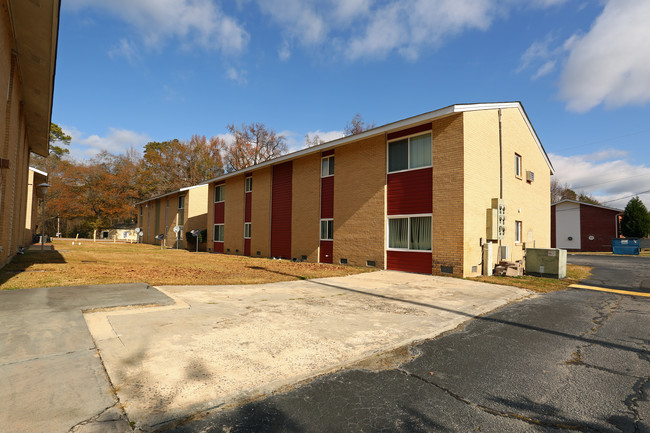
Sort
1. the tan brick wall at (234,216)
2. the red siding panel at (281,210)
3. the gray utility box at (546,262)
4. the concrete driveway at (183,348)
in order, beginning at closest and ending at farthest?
the concrete driveway at (183,348) → the gray utility box at (546,262) → the red siding panel at (281,210) → the tan brick wall at (234,216)

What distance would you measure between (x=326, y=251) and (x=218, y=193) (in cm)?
1550

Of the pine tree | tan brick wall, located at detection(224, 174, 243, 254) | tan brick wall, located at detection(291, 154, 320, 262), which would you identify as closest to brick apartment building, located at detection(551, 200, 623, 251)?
the pine tree

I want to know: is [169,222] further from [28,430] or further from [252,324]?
[28,430]

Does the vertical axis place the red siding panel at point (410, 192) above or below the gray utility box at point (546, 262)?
above

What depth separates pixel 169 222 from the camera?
3753cm

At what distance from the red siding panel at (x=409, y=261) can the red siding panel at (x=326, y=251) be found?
3785 millimetres

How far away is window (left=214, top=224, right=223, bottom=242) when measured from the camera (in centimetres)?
2894

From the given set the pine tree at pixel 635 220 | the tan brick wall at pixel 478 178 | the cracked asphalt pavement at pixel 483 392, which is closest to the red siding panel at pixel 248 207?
the tan brick wall at pixel 478 178

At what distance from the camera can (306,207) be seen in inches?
774

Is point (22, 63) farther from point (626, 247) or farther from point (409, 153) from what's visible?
point (626, 247)

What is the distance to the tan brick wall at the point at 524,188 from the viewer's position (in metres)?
16.0

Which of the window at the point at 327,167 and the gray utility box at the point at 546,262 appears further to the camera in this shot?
the window at the point at 327,167

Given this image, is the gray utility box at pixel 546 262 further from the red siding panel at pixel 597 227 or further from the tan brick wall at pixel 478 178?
the red siding panel at pixel 597 227

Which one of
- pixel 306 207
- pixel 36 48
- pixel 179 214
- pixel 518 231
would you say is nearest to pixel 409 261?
pixel 518 231
